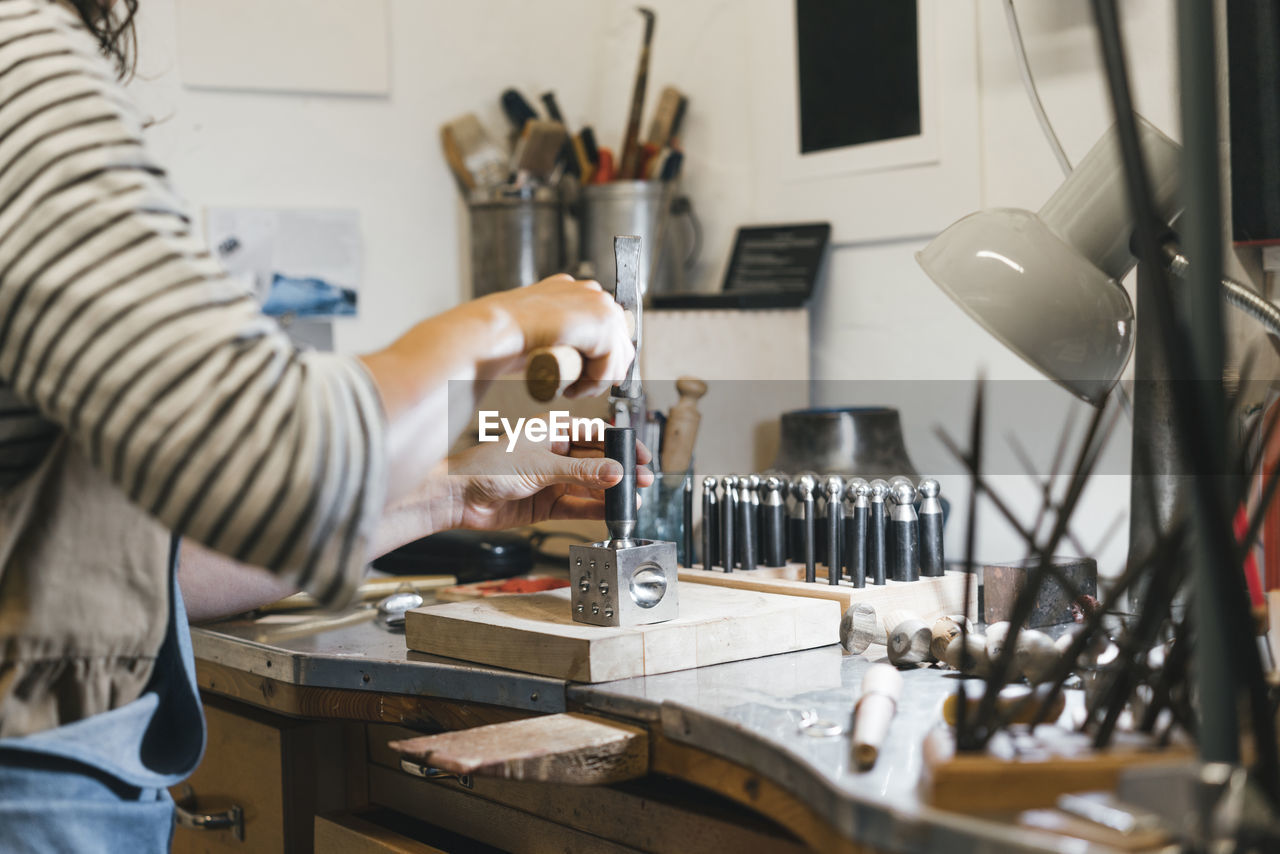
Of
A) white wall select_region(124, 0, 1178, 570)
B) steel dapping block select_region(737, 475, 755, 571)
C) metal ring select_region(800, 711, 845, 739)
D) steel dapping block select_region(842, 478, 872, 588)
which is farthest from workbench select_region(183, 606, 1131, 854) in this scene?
white wall select_region(124, 0, 1178, 570)

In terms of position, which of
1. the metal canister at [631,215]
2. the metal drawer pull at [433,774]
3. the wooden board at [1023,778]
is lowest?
the metal drawer pull at [433,774]

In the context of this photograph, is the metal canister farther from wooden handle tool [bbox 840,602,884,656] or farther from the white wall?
wooden handle tool [bbox 840,602,884,656]

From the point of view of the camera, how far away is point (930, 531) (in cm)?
131

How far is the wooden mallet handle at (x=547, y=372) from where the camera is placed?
75 cm

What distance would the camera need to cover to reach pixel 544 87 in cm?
223

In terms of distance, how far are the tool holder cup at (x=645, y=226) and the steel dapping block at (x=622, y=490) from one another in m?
0.85

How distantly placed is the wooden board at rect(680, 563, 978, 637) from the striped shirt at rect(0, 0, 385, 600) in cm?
69

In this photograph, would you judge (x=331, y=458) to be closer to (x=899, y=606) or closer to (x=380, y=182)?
(x=899, y=606)

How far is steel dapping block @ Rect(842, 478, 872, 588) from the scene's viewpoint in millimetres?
1245

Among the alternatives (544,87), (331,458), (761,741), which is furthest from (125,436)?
(544,87)

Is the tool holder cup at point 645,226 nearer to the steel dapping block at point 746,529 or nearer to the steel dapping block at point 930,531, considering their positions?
the steel dapping block at point 746,529

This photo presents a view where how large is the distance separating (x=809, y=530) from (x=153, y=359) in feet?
2.87

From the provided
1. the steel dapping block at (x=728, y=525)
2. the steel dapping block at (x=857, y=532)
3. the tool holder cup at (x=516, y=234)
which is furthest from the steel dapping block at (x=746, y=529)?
the tool holder cup at (x=516, y=234)

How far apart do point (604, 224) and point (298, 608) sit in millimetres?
884
